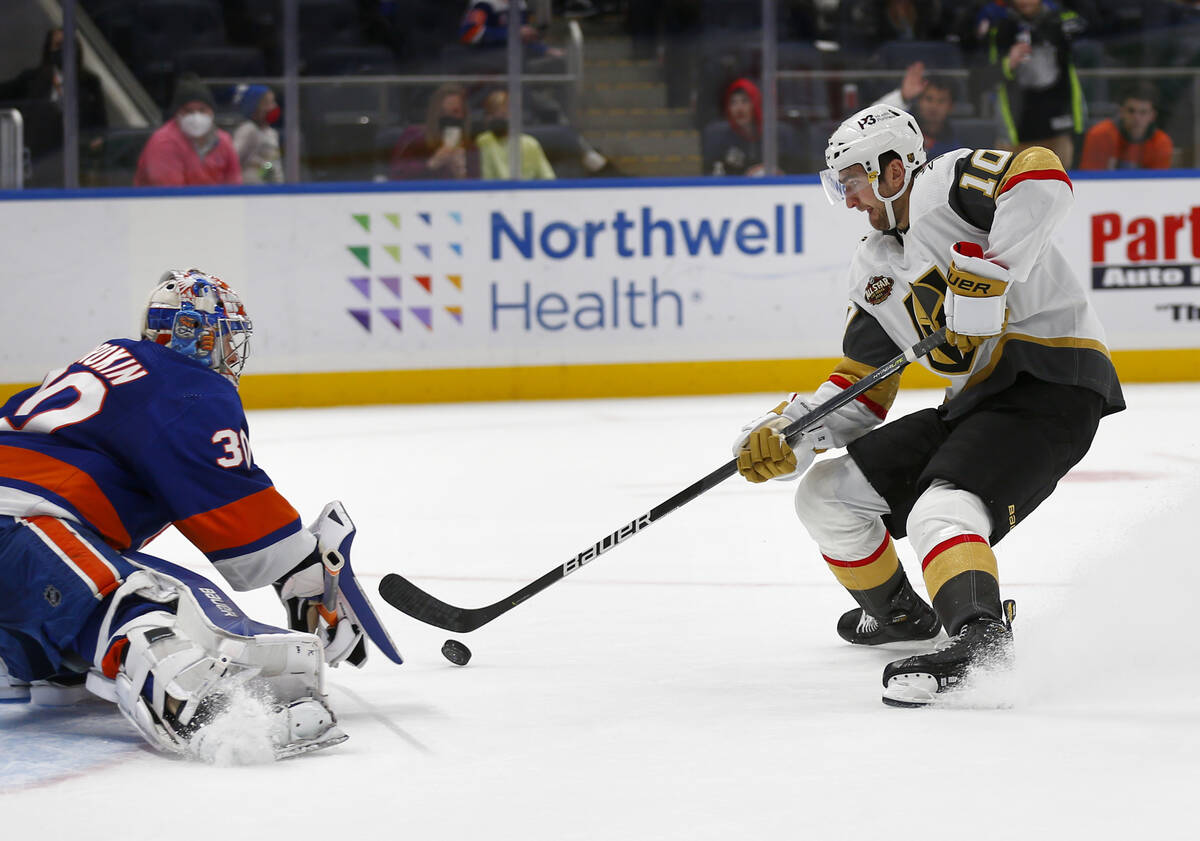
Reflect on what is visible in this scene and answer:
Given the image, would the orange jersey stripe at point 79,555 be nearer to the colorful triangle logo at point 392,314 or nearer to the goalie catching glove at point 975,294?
the goalie catching glove at point 975,294

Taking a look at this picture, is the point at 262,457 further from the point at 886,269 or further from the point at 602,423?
the point at 886,269

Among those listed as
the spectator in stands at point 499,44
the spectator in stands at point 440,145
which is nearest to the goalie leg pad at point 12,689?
the spectator in stands at point 440,145

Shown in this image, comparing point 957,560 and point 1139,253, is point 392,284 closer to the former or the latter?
point 1139,253

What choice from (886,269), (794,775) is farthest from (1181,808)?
(886,269)

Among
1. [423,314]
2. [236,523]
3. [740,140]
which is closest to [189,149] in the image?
[423,314]

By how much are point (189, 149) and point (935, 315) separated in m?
4.82

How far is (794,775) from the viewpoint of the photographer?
2090 mm

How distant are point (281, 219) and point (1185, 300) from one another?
404 cm

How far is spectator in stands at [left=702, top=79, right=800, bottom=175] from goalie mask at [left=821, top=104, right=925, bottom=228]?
4.48 metres

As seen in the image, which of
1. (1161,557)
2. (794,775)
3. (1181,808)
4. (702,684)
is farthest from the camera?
(1161,557)

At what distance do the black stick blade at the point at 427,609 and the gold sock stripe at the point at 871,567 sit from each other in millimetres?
648

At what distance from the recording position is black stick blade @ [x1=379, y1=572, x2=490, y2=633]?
2.91 meters

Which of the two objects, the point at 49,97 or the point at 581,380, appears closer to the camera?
the point at 49,97

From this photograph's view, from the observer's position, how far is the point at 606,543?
284 centimetres
